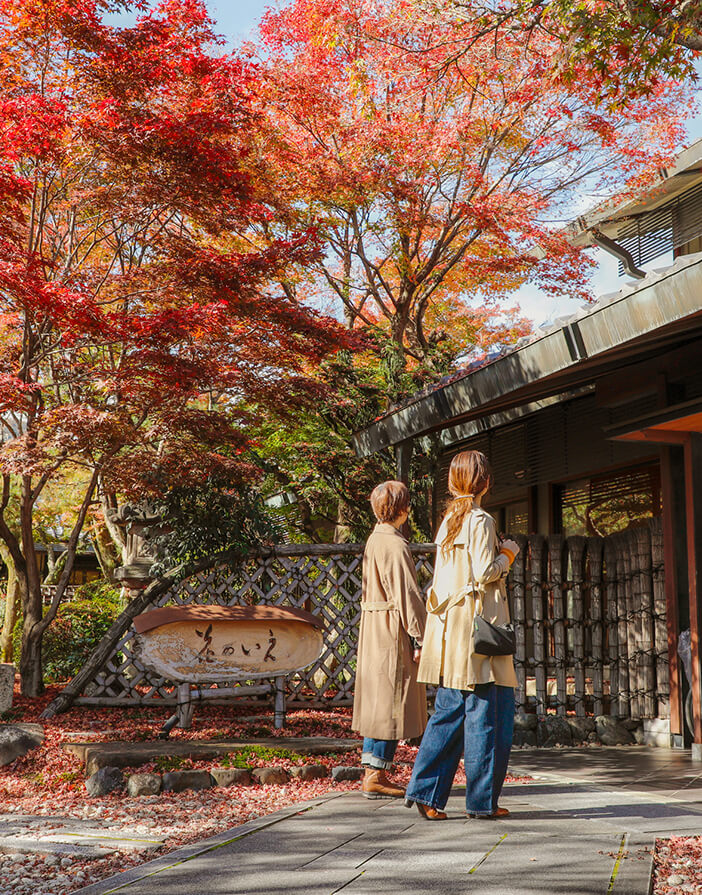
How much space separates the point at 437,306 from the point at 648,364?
Result: 739 centimetres

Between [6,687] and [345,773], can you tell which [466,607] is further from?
[6,687]

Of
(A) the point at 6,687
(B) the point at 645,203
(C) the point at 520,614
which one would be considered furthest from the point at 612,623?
(B) the point at 645,203

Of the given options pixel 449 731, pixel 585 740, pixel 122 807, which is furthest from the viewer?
pixel 585 740

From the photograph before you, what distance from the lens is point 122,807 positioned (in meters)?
4.47

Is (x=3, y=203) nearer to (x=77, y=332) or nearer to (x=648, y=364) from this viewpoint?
(x=77, y=332)

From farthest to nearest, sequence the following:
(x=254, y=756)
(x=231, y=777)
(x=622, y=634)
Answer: (x=622, y=634), (x=254, y=756), (x=231, y=777)

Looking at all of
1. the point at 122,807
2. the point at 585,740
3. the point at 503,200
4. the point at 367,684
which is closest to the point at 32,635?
the point at 122,807

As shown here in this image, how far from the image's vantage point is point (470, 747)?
12.5ft

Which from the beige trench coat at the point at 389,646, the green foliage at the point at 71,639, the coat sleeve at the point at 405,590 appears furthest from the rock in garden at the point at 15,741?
the coat sleeve at the point at 405,590

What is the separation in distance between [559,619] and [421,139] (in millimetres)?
6279

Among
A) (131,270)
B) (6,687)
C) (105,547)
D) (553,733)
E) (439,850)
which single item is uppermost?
(131,270)

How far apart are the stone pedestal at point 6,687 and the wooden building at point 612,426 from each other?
3.79 meters

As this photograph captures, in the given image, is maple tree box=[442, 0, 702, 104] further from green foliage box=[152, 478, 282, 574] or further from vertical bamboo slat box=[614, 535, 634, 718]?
green foliage box=[152, 478, 282, 574]

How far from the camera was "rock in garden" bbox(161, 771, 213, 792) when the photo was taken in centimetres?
473
